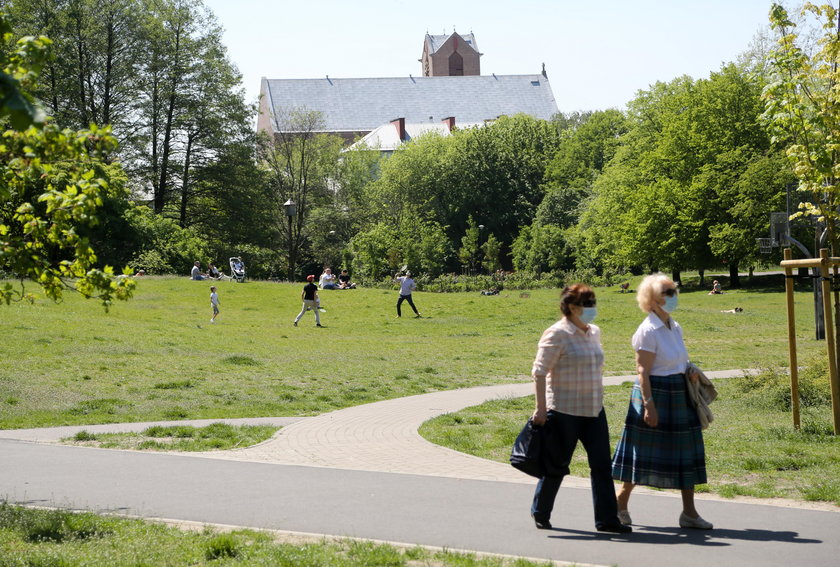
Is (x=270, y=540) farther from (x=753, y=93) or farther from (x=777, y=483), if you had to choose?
(x=753, y=93)

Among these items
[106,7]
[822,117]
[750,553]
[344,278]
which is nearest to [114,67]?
[106,7]

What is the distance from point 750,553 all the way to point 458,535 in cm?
187

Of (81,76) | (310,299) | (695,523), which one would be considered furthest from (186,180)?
(695,523)

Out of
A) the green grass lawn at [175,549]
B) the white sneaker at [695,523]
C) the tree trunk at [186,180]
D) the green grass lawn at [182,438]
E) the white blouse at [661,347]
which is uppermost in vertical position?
the tree trunk at [186,180]

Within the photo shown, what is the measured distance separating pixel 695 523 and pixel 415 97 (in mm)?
113912

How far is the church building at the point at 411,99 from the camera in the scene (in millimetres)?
114750

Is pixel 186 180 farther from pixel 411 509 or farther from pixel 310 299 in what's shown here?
pixel 411 509

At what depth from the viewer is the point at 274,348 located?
23.8m

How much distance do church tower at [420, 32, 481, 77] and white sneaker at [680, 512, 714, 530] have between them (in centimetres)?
12549

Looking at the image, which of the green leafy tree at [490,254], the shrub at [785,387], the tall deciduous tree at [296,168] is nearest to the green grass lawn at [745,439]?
the shrub at [785,387]

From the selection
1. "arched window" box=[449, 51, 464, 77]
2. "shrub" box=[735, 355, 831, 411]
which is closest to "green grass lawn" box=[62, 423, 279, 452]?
"shrub" box=[735, 355, 831, 411]

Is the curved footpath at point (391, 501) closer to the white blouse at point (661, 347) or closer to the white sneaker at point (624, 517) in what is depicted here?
the white sneaker at point (624, 517)

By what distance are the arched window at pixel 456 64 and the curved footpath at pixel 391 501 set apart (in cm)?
12292

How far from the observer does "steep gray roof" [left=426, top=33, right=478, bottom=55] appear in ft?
433
